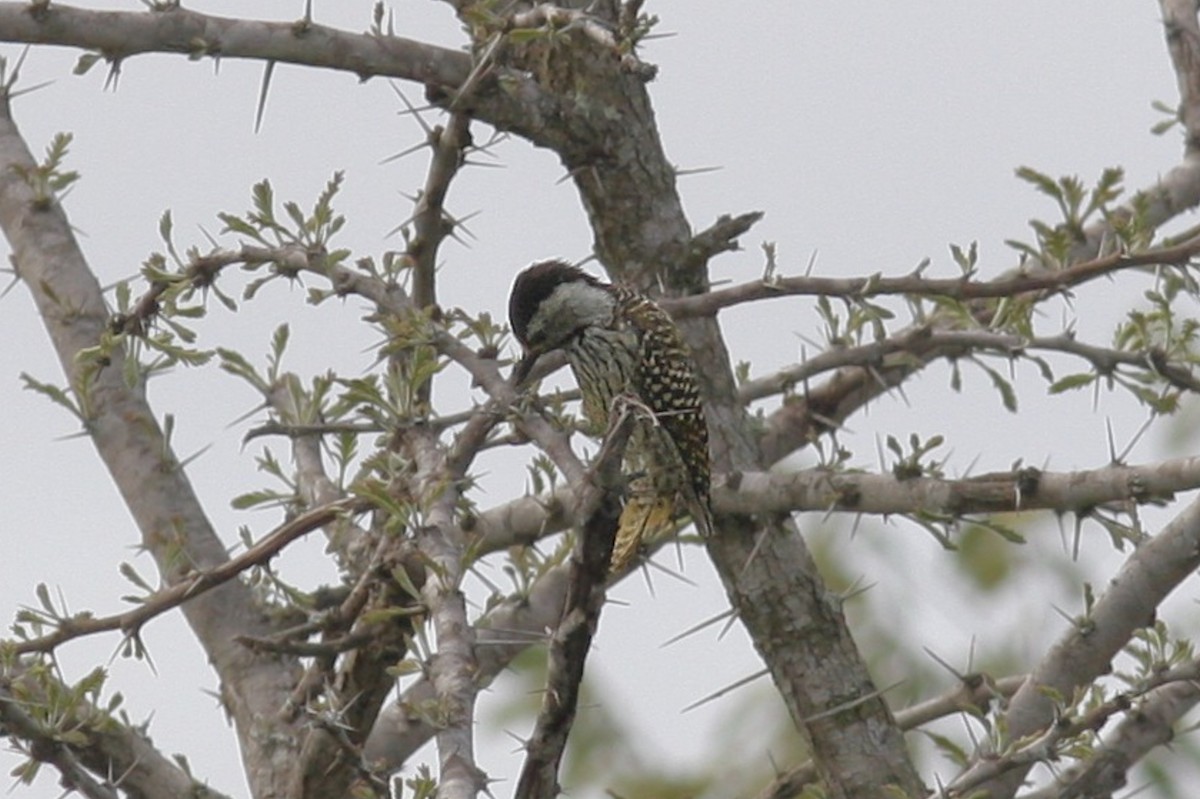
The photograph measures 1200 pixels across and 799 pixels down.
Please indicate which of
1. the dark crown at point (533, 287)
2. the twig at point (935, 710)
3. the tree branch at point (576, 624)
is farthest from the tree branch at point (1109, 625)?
the tree branch at point (576, 624)

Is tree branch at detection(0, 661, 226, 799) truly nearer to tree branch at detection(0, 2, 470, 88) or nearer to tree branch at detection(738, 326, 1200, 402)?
tree branch at detection(0, 2, 470, 88)

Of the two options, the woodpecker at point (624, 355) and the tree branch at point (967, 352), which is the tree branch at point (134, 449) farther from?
the tree branch at point (967, 352)

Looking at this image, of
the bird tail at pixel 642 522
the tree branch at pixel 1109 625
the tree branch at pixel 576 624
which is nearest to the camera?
the tree branch at pixel 576 624

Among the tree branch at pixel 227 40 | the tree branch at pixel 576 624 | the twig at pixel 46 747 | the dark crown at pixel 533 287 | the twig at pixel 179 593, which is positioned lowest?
the tree branch at pixel 576 624

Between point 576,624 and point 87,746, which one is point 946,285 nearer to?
point 576,624

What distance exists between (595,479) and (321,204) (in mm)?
1433

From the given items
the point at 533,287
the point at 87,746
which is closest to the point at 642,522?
the point at 533,287

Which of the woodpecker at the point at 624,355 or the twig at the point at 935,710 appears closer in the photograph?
the woodpecker at the point at 624,355

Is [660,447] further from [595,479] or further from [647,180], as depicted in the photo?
[595,479]

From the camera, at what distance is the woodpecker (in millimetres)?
5625

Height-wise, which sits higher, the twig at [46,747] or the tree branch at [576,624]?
the twig at [46,747]

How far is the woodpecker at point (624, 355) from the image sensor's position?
5.62m

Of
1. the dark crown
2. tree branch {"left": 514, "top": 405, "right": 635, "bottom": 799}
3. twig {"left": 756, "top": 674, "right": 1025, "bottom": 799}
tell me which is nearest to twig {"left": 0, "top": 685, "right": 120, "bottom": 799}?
tree branch {"left": 514, "top": 405, "right": 635, "bottom": 799}

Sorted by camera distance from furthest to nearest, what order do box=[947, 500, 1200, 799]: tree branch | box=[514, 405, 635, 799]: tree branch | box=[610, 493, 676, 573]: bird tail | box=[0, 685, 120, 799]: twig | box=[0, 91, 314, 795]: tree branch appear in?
box=[0, 91, 314, 795]: tree branch → box=[610, 493, 676, 573]: bird tail → box=[947, 500, 1200, 799]: tree branch → box=[0, 685, 120, 799]: twig → box=[514, 405, 635, 799]: tree branch
